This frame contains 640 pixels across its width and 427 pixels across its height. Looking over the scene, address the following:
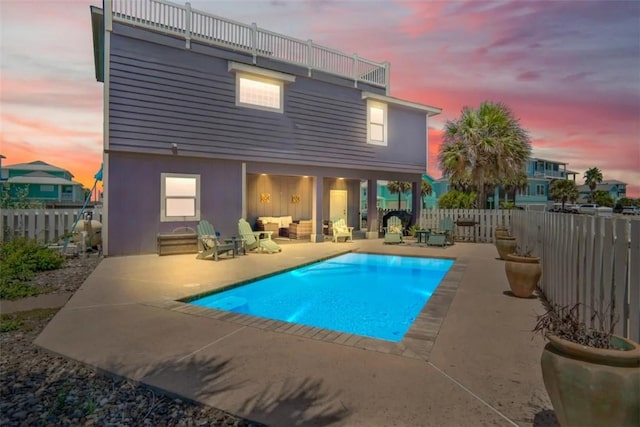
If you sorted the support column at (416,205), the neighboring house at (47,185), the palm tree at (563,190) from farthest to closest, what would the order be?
1. the palm tree at (563,190)
2. the neighboring house at (47,185)
3. the support column at (416,205)

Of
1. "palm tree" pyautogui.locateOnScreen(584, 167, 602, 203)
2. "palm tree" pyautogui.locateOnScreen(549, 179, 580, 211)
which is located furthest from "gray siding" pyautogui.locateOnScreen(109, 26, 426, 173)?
"palm tree" pyautogui.locateOnScreen(584, 167, 602, 203)

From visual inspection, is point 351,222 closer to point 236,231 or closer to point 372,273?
point 236,231

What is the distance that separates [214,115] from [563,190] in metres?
47.7

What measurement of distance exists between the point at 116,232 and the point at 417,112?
1353 cm

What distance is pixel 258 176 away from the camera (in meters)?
15.5

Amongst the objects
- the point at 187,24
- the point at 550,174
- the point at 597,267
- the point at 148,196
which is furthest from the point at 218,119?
the point at 550,174

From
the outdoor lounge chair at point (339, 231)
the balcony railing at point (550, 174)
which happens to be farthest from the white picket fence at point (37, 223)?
the balcony railing at point (550, 174)

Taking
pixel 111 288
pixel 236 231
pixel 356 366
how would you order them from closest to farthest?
pixel 356 366 → pixel 111 288 → pixel 236 231

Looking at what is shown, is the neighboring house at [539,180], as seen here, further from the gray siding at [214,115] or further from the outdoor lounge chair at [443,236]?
the gray siding at [214,115]

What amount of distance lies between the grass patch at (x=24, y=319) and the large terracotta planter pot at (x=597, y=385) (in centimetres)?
545

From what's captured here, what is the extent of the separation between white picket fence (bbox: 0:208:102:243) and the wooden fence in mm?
11415

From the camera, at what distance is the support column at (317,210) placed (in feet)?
46.3

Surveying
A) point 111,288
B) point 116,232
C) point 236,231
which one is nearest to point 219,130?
point 236,231

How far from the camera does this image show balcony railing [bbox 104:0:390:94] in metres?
10.3
